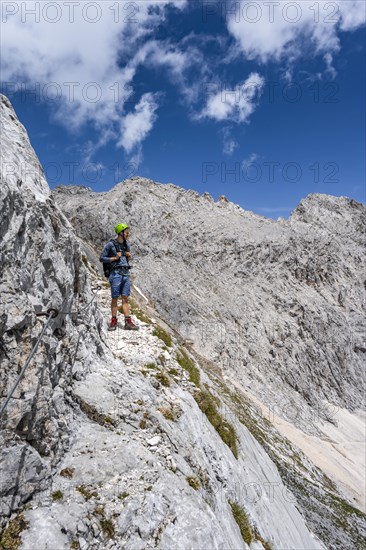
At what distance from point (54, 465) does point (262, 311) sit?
4002 centimetres

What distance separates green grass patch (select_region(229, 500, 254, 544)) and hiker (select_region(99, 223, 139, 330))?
5.76m

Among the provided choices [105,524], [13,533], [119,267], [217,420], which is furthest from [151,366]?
[13,533]

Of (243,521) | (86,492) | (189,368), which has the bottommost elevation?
(243,521)

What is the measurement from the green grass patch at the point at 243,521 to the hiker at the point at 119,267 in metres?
5.76

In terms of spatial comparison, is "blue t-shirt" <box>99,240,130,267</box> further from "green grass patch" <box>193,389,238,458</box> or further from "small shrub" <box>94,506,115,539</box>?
"small shrub" <box>94,506,115,539</box>

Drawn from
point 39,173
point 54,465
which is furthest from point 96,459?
point 39,173

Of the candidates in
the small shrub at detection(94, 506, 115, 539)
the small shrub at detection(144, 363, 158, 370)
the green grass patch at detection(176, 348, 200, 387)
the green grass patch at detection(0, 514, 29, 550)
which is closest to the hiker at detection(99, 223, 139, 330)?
the green grass patch at detection(176, 348, 200, 387)

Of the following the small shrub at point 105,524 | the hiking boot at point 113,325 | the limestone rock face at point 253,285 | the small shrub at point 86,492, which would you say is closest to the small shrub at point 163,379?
the hiking boot at point 113,325

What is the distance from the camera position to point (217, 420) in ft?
33.9

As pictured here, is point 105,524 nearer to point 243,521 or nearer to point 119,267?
point 243,521

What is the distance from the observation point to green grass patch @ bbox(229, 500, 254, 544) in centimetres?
749

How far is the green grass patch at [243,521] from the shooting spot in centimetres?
749

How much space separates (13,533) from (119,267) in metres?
8.14

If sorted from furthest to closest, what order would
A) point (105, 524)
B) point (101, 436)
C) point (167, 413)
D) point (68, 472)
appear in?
point (167, 413) < point (101, 436) < point (68, 472) < point (105, 524)
